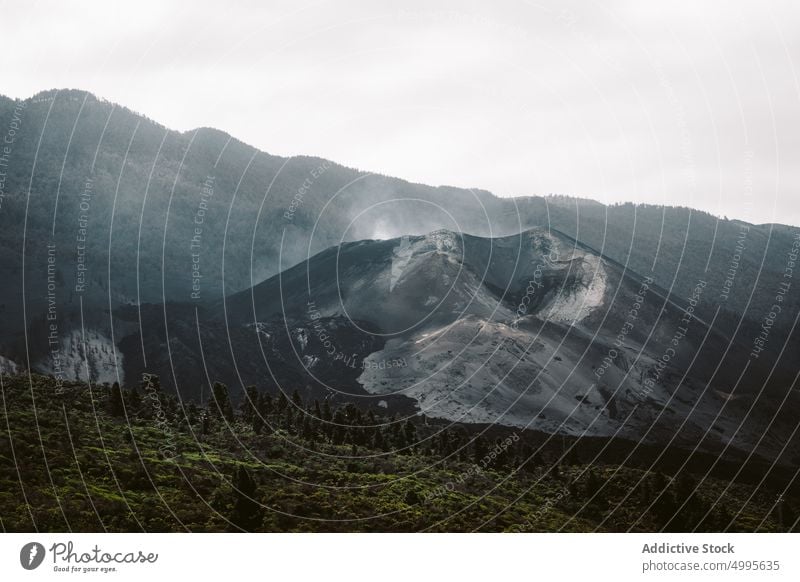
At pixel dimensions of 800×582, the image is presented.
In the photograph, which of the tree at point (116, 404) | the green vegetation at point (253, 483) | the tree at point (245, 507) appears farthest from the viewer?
the tree at point (116, 404)

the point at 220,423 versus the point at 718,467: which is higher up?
the point at 220,423

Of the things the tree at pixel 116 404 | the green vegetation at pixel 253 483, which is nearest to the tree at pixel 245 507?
the green vegetation at pixel 253 483

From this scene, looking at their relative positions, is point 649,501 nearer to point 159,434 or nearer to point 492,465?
point 492,465

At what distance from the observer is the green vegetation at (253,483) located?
150ft

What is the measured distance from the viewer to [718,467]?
7830 inches

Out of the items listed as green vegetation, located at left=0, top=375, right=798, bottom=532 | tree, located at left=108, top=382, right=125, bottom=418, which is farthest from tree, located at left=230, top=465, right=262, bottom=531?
tree, located at left=108, top=382, right=125, bottom=418

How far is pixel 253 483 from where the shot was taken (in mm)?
50344

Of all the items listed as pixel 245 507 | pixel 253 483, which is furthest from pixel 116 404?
pixel 245 507

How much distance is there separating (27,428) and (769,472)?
176 metres

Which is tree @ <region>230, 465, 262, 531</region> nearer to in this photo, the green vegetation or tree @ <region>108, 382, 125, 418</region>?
the green vegetation

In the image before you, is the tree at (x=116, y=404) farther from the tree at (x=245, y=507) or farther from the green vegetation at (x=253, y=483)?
the tree at (x=245, y=507)

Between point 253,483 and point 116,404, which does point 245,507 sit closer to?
point 253,483

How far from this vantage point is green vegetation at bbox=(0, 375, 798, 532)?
4572 cm

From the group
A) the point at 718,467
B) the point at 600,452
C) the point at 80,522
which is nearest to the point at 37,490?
the point at 80,522
